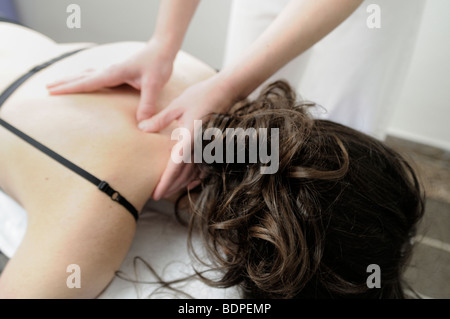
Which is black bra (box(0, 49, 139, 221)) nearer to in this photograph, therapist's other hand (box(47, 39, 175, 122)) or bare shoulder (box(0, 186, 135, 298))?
bare shoulder (box(0, 186, 135, 298))

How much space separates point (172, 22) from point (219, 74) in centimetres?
25

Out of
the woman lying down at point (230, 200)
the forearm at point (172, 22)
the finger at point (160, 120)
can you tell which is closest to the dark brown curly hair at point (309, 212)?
the woman lying down at point (230, 200)

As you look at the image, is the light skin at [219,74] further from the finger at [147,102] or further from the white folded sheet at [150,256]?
the white folded sheet at [150,256]

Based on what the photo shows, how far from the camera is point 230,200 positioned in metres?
0.69

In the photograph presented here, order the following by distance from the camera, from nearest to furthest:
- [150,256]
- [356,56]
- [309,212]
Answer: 1. [309,212]
2. [150,256]
3. [356,56]

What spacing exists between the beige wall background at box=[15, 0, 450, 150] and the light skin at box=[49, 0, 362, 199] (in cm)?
Answer: 86

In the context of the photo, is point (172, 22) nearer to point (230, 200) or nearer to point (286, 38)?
point (286, 38)

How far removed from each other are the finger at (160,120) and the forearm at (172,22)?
20cm

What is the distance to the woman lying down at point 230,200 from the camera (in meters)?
0.66

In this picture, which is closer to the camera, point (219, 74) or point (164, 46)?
point (219, 74)

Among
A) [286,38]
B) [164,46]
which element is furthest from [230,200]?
[164,46]

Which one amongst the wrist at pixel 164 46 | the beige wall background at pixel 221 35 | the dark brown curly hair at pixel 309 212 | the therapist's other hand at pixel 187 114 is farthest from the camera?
the beige wall background at pixel 221 35

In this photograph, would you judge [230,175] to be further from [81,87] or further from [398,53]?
[398,53]

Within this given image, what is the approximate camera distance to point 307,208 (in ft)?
2.14
